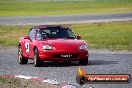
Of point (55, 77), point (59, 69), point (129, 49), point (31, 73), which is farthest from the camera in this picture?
point (129, 49)

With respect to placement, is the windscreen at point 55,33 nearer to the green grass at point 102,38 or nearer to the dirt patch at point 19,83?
the dirt patch at point 19,83

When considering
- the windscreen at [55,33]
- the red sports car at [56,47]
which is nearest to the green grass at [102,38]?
the windscreen at [55,33]

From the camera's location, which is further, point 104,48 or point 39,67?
point 104,48

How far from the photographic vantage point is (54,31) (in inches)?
758

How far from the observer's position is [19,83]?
12336 millimetres

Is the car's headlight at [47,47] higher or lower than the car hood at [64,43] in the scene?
lower

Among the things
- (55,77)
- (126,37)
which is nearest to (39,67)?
(55,77)

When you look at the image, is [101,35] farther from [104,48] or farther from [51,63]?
[51,63]

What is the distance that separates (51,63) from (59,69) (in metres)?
2.75

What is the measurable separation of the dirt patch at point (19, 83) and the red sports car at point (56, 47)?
455 cm

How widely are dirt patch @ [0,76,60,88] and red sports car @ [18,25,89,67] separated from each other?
455cm

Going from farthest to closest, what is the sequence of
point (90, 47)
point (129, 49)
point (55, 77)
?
1. point (90, 47)
2. point (129, 49)
3. point (55, 77)

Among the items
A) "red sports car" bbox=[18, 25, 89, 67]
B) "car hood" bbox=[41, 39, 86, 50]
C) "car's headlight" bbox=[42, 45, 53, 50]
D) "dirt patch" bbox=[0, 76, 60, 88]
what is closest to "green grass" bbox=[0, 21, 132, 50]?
"red sports car" bbox=[18, 25, 89, 67]

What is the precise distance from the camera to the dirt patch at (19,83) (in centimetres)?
1182
